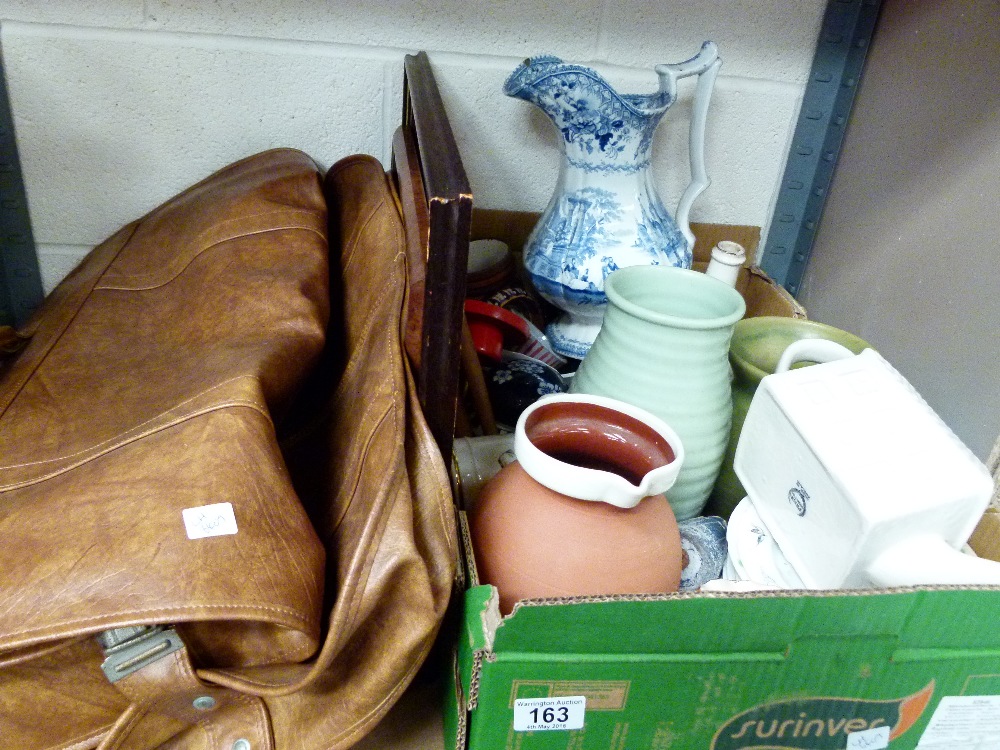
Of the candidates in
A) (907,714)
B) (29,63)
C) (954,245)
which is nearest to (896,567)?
(907,714)

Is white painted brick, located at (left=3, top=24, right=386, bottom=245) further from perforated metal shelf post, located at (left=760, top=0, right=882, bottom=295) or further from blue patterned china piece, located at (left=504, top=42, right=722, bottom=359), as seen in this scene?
perforated metal shelf post, located at (left=760, top=0, right=882, bottom=295)

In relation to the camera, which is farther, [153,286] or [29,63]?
[29,63]

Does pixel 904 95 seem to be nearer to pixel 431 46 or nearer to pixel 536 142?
pixel 536 142

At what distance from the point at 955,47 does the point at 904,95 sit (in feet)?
0.27

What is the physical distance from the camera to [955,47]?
0.86 meters

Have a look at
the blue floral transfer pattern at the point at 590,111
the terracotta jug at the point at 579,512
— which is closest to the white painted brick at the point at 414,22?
the blue floral transfer pattern at the point at 590,111

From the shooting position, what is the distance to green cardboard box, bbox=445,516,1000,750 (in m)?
0.53

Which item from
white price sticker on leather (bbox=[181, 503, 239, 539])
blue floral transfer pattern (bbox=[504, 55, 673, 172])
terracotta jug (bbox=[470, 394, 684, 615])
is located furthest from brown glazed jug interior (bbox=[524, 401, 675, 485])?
blue floral transfer pattern (bbox=[504, 55, 673, 172])

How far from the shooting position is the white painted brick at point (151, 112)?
2.98ft

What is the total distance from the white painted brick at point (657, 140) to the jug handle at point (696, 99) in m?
0.06

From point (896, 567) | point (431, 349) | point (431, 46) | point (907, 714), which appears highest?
point (431, 46)

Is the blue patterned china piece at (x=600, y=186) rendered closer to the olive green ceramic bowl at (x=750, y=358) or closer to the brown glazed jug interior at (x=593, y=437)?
the olive green ceramic bowl at (x=750, y=358)

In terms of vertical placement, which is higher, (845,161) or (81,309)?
(845,161)

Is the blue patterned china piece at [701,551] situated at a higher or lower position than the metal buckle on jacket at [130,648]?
lower
